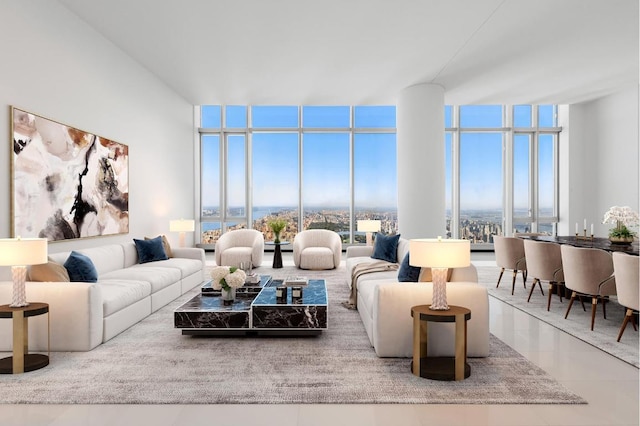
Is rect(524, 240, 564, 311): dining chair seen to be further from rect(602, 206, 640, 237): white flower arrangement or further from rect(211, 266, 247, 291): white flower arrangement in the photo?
rect(211, 266, 247, 291): white flower arrangement

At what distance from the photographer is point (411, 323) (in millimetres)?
3557

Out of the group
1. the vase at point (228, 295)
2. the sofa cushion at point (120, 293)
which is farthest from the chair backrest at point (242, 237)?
the vase at point (228, 295)

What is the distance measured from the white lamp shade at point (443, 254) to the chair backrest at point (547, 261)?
2654mm

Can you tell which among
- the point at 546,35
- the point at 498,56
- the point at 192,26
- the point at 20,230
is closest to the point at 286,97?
the point at 192,26

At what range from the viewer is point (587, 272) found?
443 centimetres

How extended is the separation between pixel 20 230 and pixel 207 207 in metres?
7.17

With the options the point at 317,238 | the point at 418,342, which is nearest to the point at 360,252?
the point at 317,238

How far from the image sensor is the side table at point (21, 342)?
3.25 meters

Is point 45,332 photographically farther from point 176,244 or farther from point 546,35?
point 546,35

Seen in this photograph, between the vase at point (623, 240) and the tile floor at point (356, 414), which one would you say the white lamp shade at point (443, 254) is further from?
the vase at point (623, 240)

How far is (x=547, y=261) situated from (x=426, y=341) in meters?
2.89

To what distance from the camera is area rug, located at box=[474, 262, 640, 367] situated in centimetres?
380

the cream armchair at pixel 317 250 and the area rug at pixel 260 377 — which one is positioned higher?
the cream armchair at pixel 317 250

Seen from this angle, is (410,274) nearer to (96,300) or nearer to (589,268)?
Answer: (589,268)
